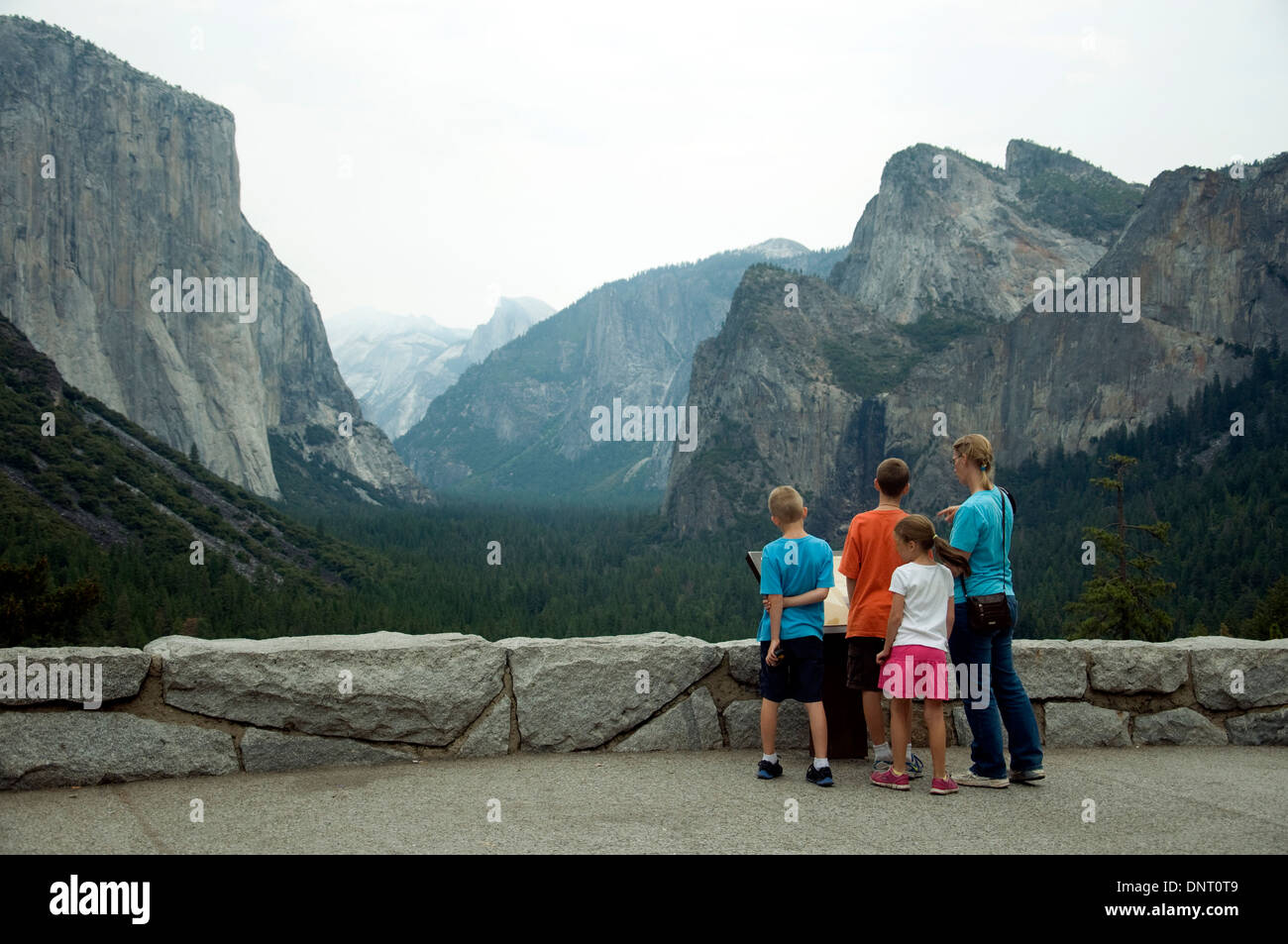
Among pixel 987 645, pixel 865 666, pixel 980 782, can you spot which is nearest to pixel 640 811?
pixel 865 666

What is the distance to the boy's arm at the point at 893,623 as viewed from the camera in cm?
678

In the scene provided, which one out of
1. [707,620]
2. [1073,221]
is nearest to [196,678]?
[707,620]

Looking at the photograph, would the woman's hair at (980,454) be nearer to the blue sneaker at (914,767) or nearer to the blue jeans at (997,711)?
the blue jeans at (997,711)

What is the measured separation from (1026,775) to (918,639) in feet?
4.00

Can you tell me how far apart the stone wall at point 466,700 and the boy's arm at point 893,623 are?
133cm

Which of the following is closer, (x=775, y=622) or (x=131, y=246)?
(x=775, y=622)

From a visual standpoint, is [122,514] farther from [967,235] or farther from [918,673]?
[967,235]

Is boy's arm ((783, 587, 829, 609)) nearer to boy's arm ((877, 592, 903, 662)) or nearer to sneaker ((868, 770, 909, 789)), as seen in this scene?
boy's arm ((877, 592, 903, 662))

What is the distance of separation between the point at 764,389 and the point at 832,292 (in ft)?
77.2

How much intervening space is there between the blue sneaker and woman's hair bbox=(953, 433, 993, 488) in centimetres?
196

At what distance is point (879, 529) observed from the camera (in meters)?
7.20

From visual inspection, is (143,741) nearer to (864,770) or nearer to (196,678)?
(196,678)

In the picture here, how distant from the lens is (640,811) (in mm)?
6234
